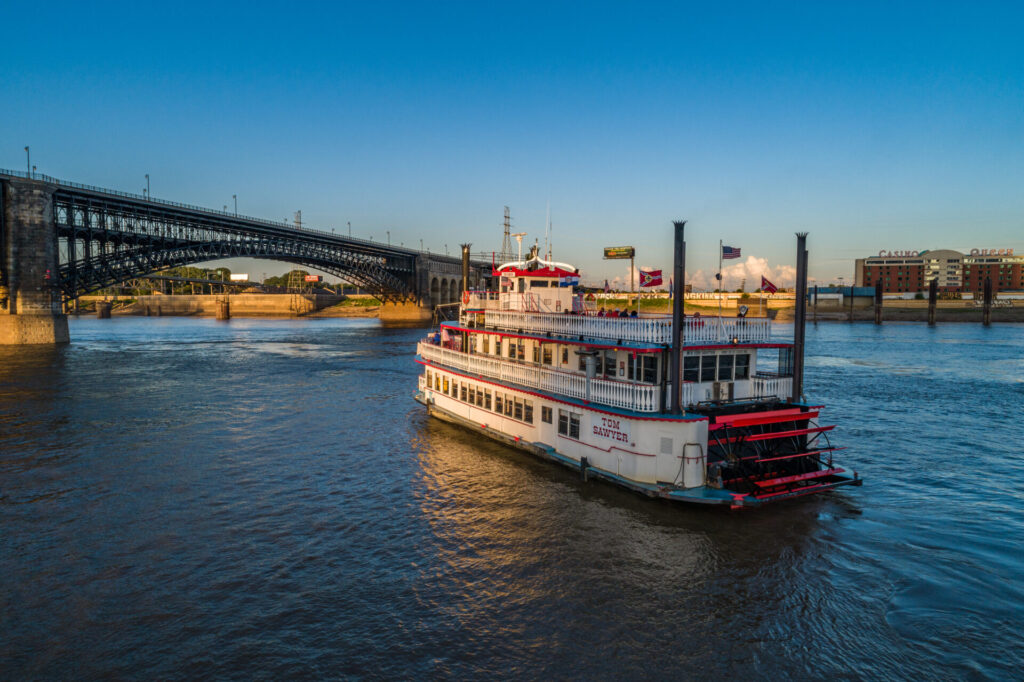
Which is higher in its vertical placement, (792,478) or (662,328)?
(662,328)

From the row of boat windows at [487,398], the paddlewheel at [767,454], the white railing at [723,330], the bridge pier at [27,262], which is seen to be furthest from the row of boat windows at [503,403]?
the bridge pier at [27,262]

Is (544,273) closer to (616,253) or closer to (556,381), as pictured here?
(556,381)

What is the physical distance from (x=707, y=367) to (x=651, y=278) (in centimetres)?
425

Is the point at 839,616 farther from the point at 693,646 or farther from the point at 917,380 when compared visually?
the point at 917,380

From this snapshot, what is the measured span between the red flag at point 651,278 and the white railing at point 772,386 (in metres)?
5.15

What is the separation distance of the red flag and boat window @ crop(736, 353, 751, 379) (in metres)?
4.16

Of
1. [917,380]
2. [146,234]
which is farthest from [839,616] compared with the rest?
[146,234]

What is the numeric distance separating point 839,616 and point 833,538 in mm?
4919

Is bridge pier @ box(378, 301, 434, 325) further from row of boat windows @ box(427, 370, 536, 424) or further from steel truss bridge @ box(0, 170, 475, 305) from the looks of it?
row of boat windows @ box(427, 370, 536, 424)

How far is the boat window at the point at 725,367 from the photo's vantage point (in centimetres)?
2206

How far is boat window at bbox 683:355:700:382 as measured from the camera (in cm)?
2159

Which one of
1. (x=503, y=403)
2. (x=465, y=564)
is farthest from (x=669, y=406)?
(x=503, y=403)

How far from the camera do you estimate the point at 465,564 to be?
1688 centimetres

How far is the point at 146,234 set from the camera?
9200 centimetres
